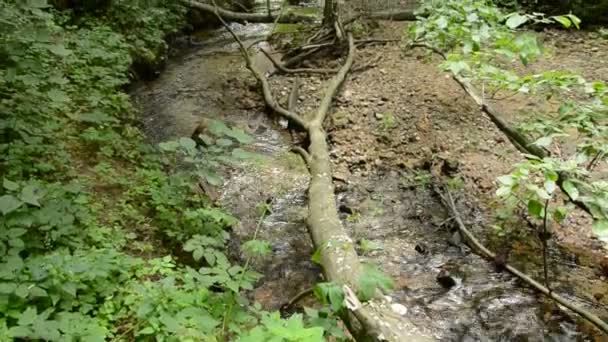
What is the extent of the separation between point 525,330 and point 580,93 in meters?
4.47

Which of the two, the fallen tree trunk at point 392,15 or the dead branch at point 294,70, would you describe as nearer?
the dead branch at point 294,70

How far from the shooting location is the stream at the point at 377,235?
12.8 ft

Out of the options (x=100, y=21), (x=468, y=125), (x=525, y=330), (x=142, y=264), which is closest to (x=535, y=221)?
(x=525, y=330)

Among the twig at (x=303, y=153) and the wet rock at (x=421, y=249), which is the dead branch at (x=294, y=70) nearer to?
the twig at (x=303, y=153)

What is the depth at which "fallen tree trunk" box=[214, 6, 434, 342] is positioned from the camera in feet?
9.80

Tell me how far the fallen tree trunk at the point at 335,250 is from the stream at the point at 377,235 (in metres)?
0.40

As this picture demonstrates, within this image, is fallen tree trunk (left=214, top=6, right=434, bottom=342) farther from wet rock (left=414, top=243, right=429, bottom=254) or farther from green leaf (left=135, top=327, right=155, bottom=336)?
green leaf (left=135, top=327, right=155, bottom=336)

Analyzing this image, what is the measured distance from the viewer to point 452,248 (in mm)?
4738

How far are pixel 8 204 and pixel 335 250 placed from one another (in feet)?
7.17

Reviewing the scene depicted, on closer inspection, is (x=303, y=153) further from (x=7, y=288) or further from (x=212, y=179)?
(x=7, y=288)

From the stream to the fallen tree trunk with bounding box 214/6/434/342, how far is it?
40 cm

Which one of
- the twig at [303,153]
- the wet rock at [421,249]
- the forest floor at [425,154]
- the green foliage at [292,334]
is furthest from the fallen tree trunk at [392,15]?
the green foliage at [292,334]

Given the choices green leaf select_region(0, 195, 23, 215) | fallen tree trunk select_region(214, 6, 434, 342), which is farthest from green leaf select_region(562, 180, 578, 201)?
green leaf select_region(0, 195, 23, 215)

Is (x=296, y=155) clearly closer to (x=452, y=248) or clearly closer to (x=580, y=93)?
(x=452, y=248)
